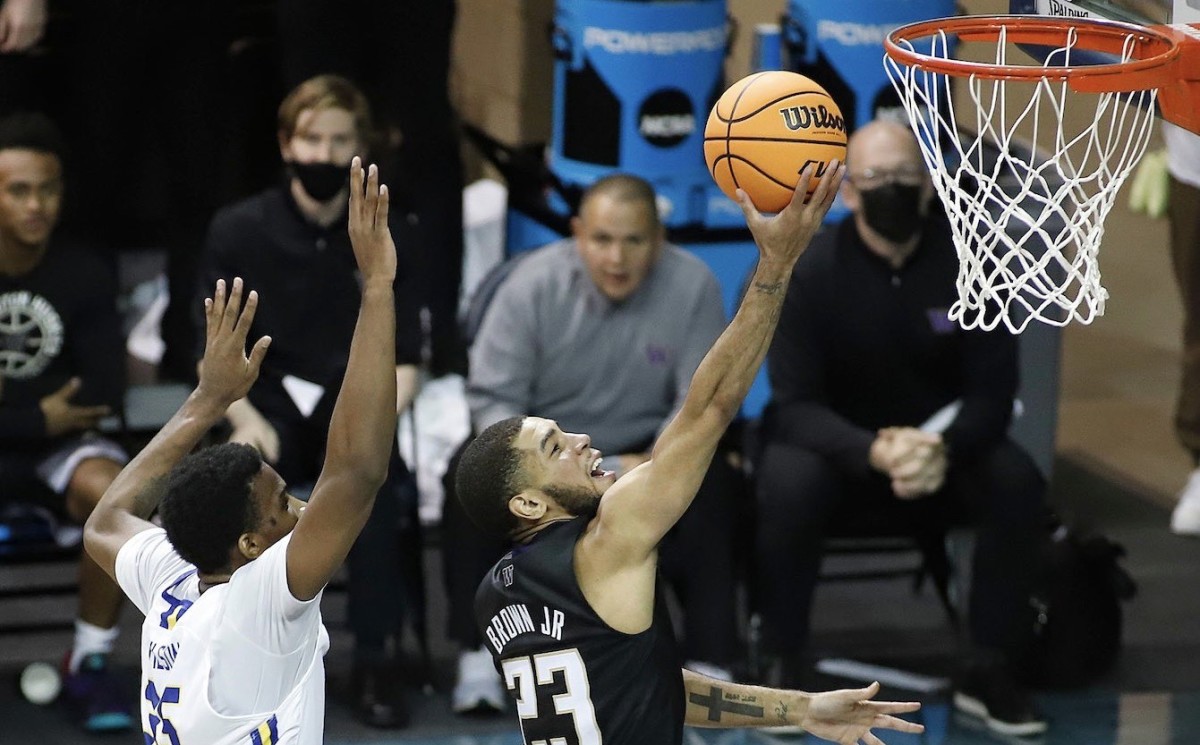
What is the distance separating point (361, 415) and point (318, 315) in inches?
117

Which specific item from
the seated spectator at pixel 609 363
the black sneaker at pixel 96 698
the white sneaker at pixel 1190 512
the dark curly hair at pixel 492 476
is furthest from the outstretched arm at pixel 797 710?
the white sneaker at pixel 1190 512

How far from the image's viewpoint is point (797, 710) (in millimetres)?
3711

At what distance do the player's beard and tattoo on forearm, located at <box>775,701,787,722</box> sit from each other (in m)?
0.56

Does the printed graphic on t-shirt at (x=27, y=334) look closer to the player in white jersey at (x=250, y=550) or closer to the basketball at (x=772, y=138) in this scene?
the player in white jersey at (x=250, y=550)

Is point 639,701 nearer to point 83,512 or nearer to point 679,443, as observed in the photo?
point 679,443

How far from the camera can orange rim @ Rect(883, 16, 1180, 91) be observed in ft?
13.3

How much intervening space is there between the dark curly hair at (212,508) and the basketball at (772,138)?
1.13 m

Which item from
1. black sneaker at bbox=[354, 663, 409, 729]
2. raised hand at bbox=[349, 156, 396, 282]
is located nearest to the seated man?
black sneaker at bbox=[354, 663, 409, 729]

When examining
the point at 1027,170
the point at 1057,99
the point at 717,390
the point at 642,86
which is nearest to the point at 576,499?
the point at 717,390

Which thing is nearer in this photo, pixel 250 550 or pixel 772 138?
pixel 250 550

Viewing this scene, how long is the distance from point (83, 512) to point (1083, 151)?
3361mm

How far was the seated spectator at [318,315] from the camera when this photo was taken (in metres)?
6.00

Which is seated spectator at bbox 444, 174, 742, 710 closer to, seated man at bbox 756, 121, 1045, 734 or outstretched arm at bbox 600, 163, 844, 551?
seated man at bbox 756, 121, 1045, 734

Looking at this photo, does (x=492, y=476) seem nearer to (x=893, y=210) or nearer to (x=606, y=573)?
(x=606, y=573)
